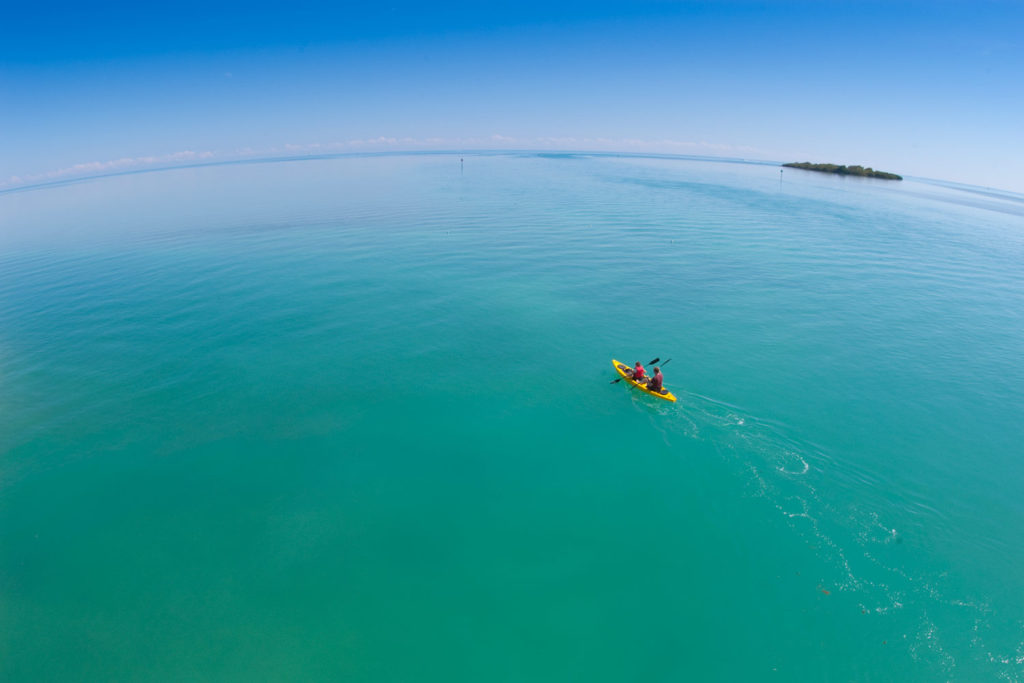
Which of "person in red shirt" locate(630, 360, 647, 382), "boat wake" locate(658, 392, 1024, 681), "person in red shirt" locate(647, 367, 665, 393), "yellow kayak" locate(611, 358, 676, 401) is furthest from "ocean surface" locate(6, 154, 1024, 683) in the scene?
"person in red shirt" locate(630, 360, 647, 382)

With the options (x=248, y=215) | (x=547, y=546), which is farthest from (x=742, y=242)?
(x=248, y=215)

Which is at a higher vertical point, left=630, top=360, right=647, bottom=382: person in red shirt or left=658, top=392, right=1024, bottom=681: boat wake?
left=630, top=360, right=647, bottom=382: person in red shirt

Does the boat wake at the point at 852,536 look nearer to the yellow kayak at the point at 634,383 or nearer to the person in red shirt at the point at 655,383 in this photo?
the yellow kayak at the point at 634,383

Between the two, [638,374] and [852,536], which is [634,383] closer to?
[638,374]

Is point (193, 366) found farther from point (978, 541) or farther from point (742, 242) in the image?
point (742, 242)

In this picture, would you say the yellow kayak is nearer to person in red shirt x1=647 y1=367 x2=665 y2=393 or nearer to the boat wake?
person in red shirt x1=647 y1=367 x2=665 y2=393

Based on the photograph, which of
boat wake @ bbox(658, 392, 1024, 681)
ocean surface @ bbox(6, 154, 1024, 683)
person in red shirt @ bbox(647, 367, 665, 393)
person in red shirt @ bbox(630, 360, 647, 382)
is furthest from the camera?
person in red shirt @ bbox(630, 360, 647, 382)

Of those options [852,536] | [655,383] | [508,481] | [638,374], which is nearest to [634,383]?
[638,374]
